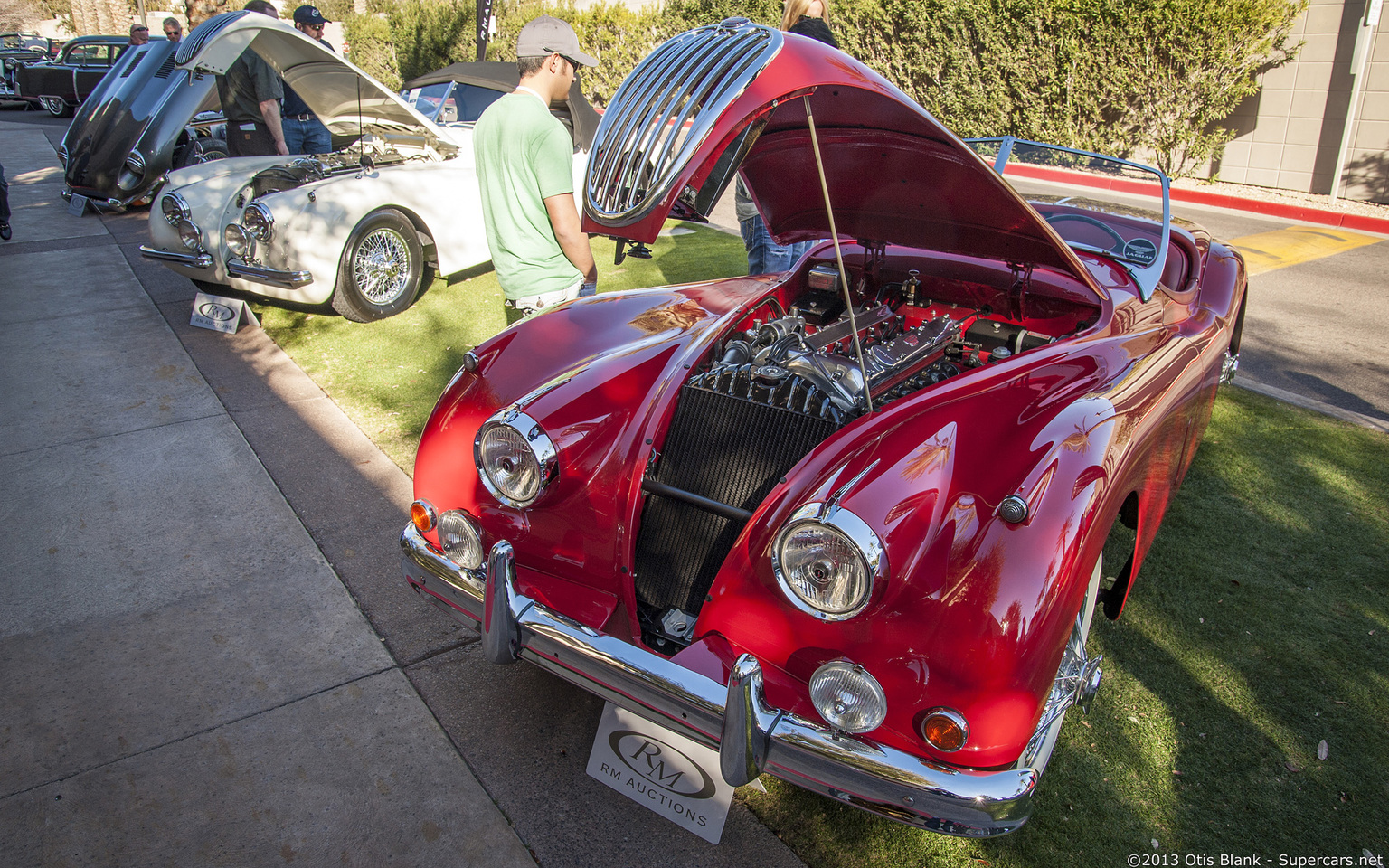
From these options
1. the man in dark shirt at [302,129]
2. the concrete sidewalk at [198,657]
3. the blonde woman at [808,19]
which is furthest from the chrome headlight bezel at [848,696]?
the man in dark shirt at [302,129]

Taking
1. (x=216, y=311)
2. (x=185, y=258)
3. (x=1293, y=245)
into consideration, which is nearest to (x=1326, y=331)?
(x=1293, y=245)

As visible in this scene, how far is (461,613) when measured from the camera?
7.72 ft

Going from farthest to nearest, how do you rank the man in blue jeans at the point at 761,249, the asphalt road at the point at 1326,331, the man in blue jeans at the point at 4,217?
the man in blue jeans at the point at 4,217, the man in blue jeans at the point at 761,249, the asphalt road at the point at 1326,331

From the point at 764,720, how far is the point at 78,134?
1029 centimetres

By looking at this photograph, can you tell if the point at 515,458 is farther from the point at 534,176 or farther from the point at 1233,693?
the point at 1233,693

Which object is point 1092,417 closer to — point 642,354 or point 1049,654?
point 1049,654

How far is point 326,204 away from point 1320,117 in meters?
13.5

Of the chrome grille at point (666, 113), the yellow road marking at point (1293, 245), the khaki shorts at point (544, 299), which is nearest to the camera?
the chrome grille at point (666, 113)

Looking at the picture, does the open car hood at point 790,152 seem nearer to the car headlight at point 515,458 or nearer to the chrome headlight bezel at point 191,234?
the car headlight at point 515,458

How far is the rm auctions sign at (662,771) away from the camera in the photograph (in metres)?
2.14

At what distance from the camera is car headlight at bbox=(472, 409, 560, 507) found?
2283 mm

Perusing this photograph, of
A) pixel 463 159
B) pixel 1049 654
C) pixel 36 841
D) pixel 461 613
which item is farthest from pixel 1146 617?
pixel 463 159

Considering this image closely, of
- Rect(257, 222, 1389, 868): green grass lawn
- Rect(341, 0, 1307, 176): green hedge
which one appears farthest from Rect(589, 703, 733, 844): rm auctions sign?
Rect(341, 0, 1307, 176): green hedge

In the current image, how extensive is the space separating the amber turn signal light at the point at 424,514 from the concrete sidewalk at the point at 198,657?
0.59 m
